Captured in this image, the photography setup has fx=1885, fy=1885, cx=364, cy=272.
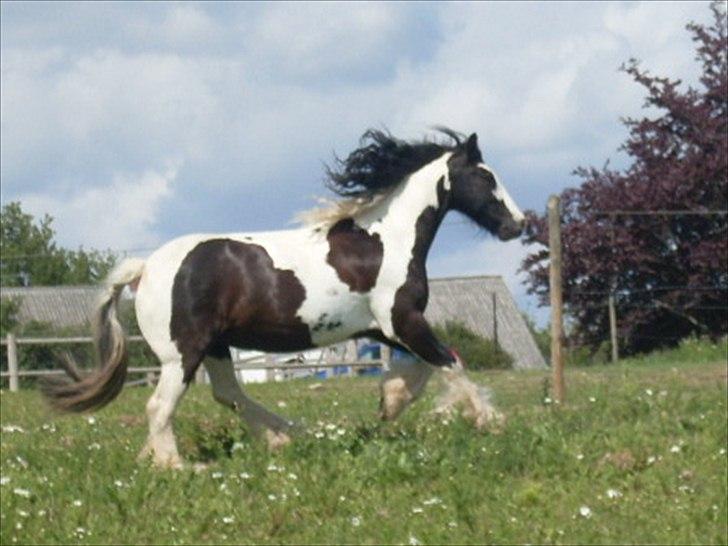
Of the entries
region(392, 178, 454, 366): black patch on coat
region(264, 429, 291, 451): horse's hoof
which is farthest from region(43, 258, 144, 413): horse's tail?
region(392, 178, 454, 366): black patch on coat

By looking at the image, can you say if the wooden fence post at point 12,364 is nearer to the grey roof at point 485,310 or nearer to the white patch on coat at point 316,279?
the white patch on coat at point 316,279

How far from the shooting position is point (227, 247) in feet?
41.0

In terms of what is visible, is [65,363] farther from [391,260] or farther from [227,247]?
[391,260]

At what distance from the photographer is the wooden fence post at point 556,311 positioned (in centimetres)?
1600

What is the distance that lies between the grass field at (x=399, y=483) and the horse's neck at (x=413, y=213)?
4.02 ft

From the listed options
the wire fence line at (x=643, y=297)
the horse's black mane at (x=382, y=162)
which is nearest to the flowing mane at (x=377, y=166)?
the horse's black mane at (x=382, y=162)

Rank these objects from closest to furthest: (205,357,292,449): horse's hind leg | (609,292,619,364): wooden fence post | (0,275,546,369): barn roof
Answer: (205,357,292,449): horse's hind leg
(609,292,619,364): wooden fence post
(0,275,546,369): barn roof

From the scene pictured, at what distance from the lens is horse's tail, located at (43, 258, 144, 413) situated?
12.7 m

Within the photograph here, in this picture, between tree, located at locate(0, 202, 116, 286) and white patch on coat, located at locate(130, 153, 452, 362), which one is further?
tree, located at locate(0, 202, 116, 286)

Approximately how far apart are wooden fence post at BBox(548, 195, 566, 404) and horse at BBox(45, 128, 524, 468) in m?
2.86

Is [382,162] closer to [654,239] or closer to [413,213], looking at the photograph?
[413,213]

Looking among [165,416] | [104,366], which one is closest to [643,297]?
[104,366]

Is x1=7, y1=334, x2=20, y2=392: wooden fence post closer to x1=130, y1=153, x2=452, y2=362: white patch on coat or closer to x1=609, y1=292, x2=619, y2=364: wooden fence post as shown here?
x1=609, y1=292, x2=619, y2=364: wooden fence post

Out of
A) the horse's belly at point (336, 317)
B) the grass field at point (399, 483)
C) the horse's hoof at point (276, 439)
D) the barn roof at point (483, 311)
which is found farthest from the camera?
the barn roof at point (483, 311)
